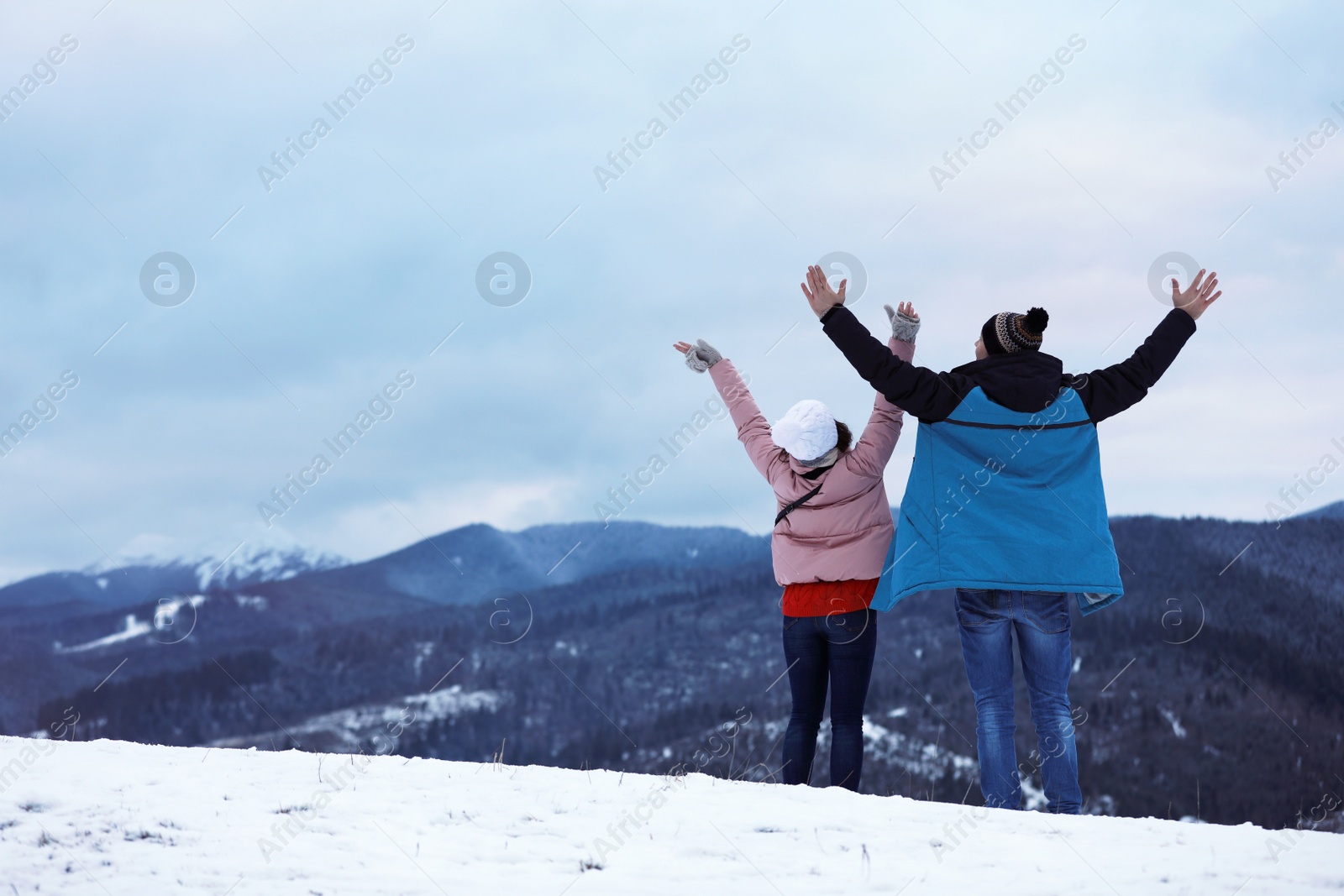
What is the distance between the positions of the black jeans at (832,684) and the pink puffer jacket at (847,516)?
8.9 inches

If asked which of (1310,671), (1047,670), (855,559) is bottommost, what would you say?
(1047,670)

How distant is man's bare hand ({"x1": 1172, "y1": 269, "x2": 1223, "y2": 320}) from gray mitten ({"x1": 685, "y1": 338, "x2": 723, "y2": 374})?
7.16 ft

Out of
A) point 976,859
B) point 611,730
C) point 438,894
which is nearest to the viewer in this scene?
point 438,894

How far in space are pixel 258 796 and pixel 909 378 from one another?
10.8 ft

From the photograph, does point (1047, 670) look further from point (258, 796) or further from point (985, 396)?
point (258, 796)

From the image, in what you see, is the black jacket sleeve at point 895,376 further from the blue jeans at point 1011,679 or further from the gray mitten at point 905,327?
the blue jeans at point 1011,679

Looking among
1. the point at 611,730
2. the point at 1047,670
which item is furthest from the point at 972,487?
the point at 611,730

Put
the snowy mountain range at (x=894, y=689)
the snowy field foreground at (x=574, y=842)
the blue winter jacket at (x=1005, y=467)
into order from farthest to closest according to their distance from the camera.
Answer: the snowy mountain range at (x=894, y=689) < the blue winter jacket at (x=1005, y=467) < the snowy field foreground at (x=574, y=842)

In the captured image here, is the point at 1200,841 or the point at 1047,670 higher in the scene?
the point at 1047,670

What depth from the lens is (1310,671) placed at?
104 metres

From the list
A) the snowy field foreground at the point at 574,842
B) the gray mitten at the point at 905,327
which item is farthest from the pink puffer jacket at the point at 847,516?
the snowy field foreground at the point at 574,842

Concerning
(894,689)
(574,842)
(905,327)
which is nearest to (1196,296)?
(905,327)

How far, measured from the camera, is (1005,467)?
14.9ft

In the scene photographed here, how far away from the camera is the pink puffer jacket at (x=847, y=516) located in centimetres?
486
